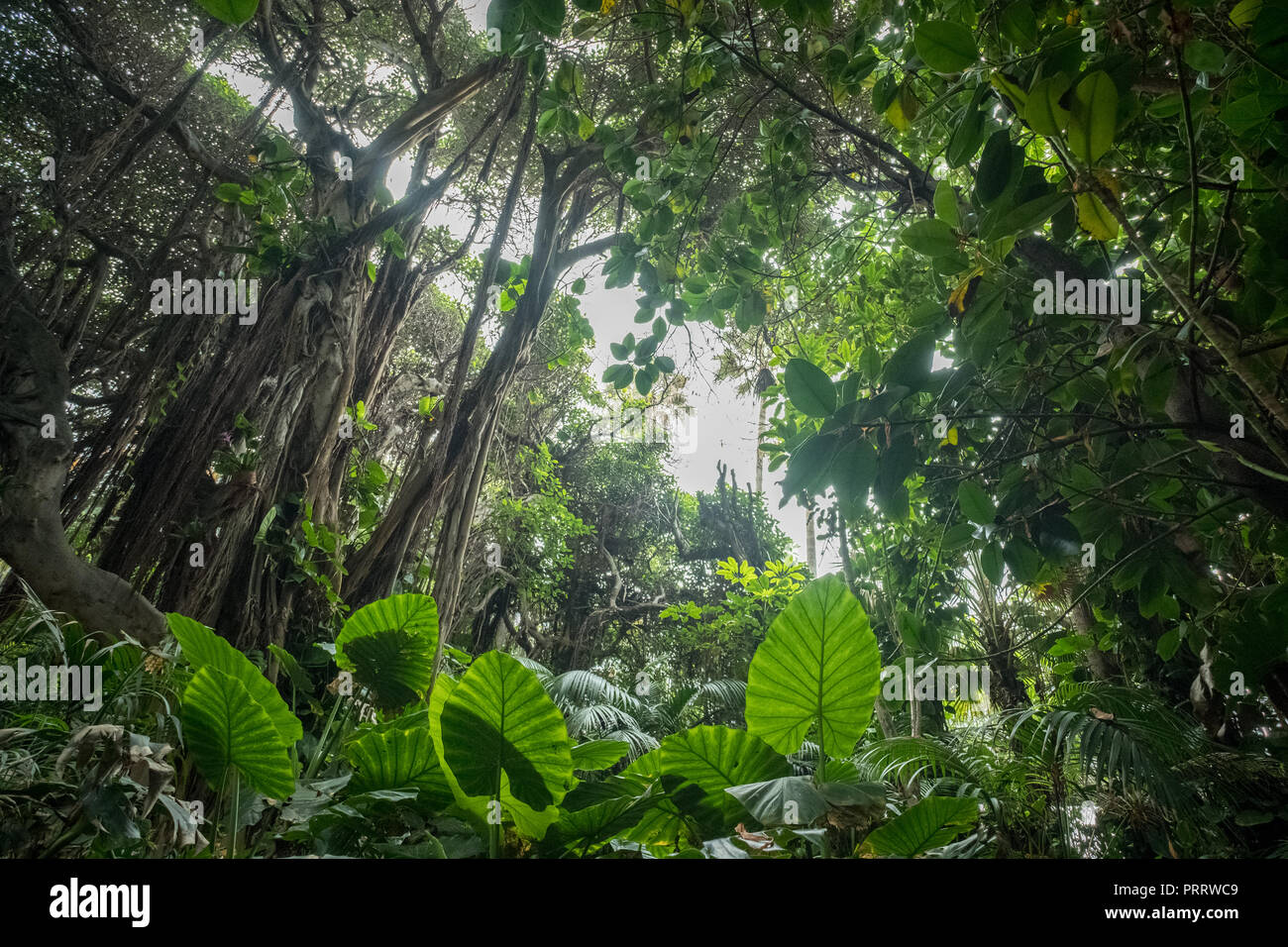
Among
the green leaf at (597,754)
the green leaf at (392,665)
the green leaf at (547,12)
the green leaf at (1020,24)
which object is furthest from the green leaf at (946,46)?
the green leaf at (392,665)

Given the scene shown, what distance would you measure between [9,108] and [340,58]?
1.73 meters

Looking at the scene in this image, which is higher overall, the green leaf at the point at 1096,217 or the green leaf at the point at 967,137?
the green leaf at the point at 967,137

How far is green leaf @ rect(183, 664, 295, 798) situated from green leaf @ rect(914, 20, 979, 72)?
3.68 feet

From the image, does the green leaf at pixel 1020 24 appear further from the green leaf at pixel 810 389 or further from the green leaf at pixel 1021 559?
the green leaf at pixel 1021 559

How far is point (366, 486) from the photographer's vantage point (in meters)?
2.12

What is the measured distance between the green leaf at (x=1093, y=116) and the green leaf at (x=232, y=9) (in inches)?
27.8

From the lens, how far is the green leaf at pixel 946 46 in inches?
21.9

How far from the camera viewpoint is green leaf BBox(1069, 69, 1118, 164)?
527mm

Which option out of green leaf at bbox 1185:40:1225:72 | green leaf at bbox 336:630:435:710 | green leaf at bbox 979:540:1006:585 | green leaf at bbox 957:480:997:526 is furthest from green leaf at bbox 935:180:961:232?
green leaf at bbox 336:630:435:710

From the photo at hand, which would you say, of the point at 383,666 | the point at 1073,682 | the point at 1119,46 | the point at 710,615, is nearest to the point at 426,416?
the point at 383,666

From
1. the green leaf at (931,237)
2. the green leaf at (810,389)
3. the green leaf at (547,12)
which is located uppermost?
the green leaf at (547,12)

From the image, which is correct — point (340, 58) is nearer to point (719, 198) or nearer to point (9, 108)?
point (9, 108)

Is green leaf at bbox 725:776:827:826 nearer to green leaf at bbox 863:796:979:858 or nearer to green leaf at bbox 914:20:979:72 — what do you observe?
green leaf at bbox 863:796:979:858
